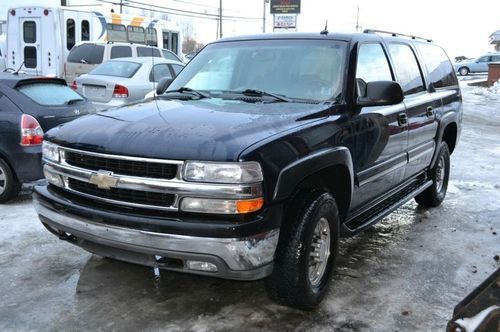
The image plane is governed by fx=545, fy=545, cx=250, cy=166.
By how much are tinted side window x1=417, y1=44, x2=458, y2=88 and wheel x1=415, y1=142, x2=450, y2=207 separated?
750 millimetres

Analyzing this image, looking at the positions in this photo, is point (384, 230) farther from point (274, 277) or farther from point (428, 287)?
point (274, 277)

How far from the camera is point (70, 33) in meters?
16.2

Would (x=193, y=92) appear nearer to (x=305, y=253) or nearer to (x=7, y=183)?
(x=305, y=253)

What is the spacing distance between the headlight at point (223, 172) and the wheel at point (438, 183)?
12.1ft

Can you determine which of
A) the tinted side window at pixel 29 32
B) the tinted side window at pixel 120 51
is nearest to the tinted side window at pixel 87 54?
the tinted side window at pixel 120 51

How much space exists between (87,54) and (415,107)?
11.2 metres

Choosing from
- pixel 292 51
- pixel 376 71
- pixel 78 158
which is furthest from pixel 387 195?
pixel 78 158

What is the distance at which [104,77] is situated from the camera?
35.3 feet

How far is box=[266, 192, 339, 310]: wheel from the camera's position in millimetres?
3354

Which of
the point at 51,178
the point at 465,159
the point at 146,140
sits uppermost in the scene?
the point at 146,140

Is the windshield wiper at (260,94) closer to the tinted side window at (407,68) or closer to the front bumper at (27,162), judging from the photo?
the tinted side window at (407,68)

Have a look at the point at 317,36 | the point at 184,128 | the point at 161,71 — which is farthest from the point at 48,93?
the point at 161,71

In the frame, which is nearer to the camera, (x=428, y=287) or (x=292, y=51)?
(x=428, y=287)

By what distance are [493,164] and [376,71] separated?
548cm
